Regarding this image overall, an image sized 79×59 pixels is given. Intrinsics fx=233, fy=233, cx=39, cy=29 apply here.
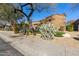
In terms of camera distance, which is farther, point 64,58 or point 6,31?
point 6,31

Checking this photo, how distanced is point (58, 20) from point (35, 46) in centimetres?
41

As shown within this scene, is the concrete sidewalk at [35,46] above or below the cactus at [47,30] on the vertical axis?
below

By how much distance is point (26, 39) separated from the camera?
9.07 feet

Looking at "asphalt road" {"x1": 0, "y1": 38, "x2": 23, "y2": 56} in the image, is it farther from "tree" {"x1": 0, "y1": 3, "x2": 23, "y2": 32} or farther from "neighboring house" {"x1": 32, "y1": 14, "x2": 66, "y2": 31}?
"neighboring house" {"x1": 32, "y1": 14, "x2": 66, "y2": 31}

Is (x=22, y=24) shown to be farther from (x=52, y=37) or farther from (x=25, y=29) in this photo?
(x=52, y=37)

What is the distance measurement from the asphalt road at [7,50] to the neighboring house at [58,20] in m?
0.47

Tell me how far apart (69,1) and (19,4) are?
583mm

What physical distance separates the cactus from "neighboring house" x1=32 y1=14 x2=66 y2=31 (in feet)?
0.16

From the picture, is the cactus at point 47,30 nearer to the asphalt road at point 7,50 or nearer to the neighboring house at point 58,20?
the neighboring house at point 58,20

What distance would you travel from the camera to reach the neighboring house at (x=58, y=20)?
2730 mm

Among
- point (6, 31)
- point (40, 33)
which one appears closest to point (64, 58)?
point (40, 33)

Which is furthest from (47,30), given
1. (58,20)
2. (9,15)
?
(9,15)

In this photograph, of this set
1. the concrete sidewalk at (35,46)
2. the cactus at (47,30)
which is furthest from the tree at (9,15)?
the cactus at (47,30)

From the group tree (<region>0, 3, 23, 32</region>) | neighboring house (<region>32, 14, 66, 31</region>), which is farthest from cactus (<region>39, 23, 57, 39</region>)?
tree (<region>0, 3, 23, 32</region>)
